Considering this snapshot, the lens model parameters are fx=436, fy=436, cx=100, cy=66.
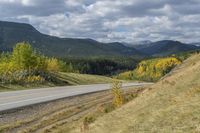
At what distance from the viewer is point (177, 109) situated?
45.4 ft

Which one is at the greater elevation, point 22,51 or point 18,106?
point 22,51

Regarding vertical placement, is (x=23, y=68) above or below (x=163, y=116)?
above

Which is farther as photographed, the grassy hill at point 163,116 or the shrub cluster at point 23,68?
the shrub cluster at point 23,68

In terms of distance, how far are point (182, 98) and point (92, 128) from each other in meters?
3.39

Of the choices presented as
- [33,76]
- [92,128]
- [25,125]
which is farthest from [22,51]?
[92,128]

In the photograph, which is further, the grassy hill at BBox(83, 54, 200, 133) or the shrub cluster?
the shrub cluster

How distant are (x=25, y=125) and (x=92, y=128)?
7.20 m

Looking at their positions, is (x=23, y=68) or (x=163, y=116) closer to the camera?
(x=163, y=116)

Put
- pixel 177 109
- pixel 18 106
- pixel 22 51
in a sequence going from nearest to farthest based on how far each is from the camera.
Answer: pixel 177 109
pixel 18 106
pixel 22 51

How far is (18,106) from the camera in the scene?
3039cm

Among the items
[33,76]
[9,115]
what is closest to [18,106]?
[9,115]

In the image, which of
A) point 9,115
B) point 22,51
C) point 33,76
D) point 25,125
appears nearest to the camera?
point 25,125

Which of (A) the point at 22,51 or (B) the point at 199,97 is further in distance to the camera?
(A) the point at 22,51

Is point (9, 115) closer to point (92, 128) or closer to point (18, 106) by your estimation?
point (18, 106)
